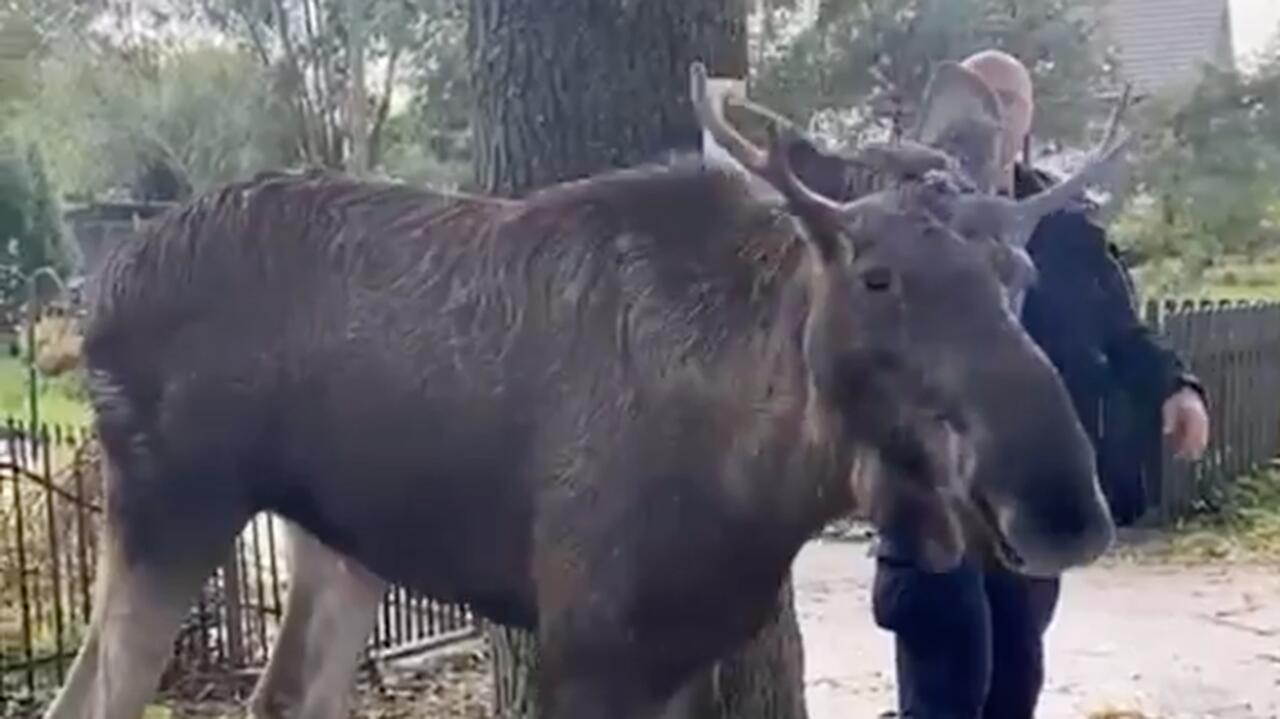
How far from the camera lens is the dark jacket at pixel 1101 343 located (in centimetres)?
386

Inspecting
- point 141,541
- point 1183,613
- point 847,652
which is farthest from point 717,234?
point 1183,613

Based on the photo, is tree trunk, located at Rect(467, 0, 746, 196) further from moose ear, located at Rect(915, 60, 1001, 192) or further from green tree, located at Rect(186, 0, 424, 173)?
green tree, located at Rect(186, 0, 424, 173)

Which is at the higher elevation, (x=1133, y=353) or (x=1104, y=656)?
(x=1133, y=353)

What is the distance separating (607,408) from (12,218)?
14.2 m

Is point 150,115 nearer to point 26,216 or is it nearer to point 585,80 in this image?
point 26,216

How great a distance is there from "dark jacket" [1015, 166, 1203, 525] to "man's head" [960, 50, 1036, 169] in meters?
0.09

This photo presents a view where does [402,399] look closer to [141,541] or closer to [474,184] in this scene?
[141,541]

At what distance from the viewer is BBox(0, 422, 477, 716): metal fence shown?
6285 millimetres

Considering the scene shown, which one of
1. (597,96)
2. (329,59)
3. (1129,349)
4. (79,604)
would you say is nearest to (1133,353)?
(1129,349)

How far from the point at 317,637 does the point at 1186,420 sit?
1.83 metres

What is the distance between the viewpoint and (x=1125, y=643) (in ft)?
24.3

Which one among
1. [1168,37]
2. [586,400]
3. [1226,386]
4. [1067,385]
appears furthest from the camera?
[1168,37]

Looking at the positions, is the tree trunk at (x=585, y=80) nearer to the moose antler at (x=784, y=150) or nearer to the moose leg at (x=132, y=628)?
the moose antler at (x=784, y=150)

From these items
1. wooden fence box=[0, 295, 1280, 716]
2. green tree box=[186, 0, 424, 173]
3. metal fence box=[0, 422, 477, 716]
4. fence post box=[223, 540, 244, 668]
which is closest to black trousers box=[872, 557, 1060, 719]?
wooden fence box=[0, 295, 1280, 716]
